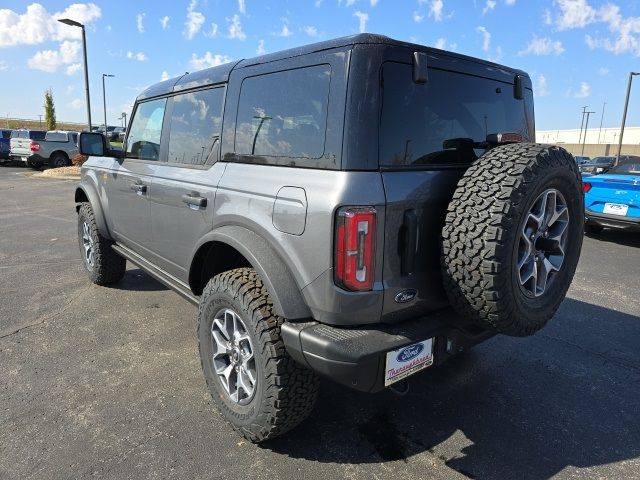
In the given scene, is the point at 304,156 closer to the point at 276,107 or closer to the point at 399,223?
the point at 276,107

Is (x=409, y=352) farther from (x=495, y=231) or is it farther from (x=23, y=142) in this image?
(x=23, y=142)

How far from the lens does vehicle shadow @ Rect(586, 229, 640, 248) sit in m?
7.96

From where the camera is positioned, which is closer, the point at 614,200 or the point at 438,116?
the point at 438,116

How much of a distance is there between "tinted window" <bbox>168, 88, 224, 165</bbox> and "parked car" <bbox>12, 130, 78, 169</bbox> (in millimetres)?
21295

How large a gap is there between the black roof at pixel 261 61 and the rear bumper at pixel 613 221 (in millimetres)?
5140

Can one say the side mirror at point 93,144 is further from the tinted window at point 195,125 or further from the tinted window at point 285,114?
the tinted window at point 285,114

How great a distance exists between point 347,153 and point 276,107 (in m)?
0.64

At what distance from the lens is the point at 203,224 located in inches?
112

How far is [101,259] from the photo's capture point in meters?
4.78

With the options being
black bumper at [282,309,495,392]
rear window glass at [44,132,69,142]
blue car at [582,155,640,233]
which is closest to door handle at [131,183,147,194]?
black bumper at [282,309,495,392]

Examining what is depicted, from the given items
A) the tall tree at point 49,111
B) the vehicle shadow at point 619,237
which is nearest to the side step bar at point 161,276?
the vehicle shadow at point 619,237

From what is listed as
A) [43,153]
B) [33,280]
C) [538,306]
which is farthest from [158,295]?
[43,153]

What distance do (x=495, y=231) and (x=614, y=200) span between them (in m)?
6.47

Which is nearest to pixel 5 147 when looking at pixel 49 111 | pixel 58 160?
pixel 58 160
